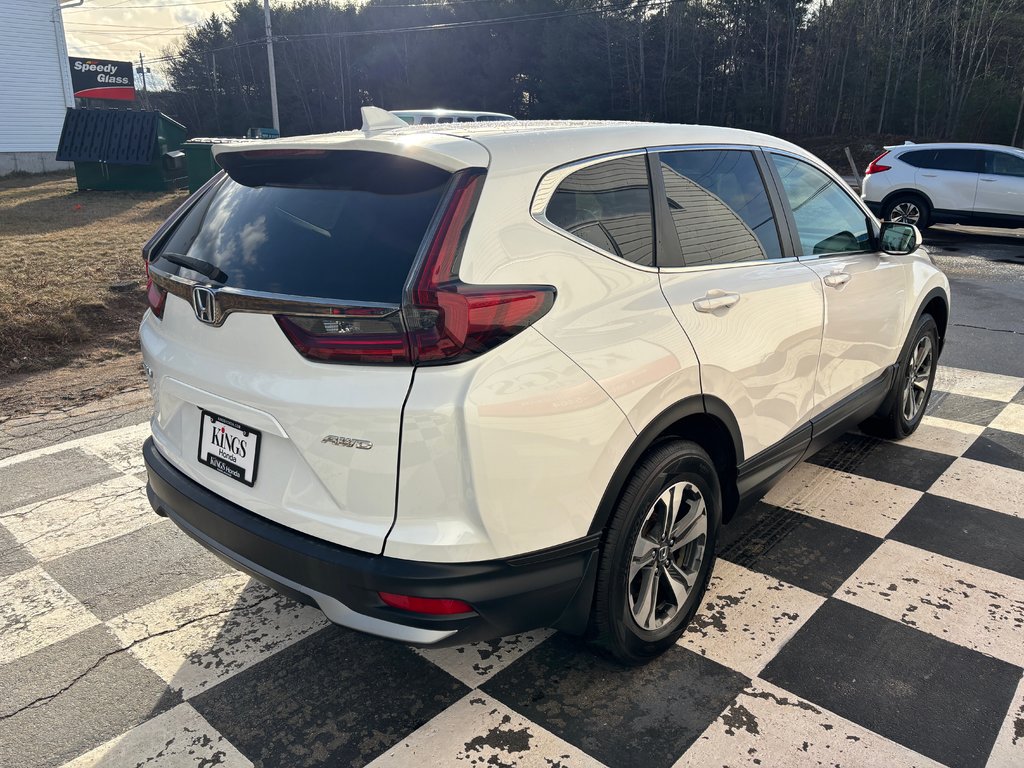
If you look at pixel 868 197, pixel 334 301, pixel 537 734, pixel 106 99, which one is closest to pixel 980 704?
pixel 537 734

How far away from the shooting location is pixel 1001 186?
13.3 meters

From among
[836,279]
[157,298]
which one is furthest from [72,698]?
[836,279]

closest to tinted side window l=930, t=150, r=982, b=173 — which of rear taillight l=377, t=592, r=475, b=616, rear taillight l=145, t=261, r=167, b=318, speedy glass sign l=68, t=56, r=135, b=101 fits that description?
rear taillight l=145, t=261, r=167, b=318

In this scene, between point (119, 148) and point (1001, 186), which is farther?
point (119, 148)

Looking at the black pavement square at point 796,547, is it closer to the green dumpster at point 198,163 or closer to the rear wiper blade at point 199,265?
the rear wiper blade at point 199,265

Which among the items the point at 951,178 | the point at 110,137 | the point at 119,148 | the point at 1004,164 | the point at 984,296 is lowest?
the point at 984,296

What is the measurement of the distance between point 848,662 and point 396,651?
5.04 ft

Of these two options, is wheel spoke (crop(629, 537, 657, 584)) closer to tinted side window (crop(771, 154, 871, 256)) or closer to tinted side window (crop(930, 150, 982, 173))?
tinted side window (crop(771, 154, 871, 256))

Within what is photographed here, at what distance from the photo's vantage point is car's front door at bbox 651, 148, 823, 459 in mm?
2590

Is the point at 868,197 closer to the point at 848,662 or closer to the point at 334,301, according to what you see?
the point at 848,662

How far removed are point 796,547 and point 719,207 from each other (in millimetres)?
A: 1531

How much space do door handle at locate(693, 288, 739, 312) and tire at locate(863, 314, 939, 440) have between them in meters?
2.00

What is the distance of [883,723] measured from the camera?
7.70 ft

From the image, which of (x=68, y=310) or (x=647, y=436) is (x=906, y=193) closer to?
(x=68, y=310)
